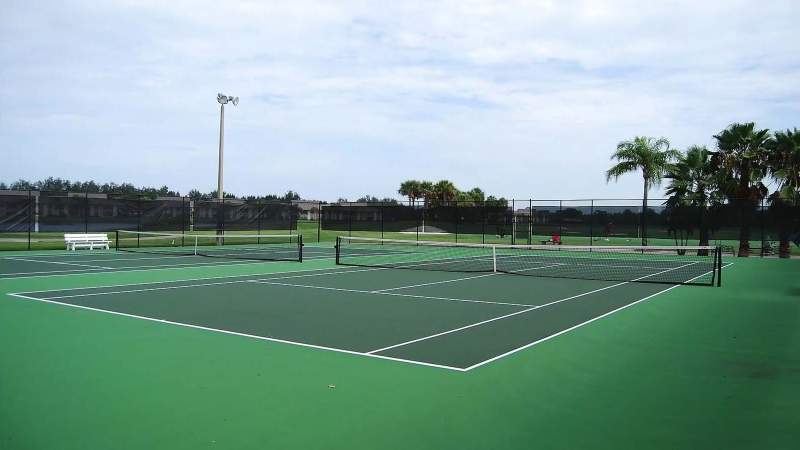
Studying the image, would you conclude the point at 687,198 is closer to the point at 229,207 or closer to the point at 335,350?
the point at 229,207

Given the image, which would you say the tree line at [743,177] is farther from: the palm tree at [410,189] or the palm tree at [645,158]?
the palm tree at [410,189]

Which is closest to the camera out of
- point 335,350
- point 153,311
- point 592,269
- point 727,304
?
point 335,350

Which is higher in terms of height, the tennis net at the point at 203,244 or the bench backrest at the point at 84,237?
the bench backrest at the point at 84,237

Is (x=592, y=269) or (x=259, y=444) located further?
(x=592, y=269)

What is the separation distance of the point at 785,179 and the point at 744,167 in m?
1.78

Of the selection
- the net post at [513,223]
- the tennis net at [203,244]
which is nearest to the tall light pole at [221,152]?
the tennis net at [203,244]

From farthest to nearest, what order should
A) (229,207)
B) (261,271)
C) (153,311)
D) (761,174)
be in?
1. (229,207)
2. (761,174)
3. (261,271)
4. (153,311)

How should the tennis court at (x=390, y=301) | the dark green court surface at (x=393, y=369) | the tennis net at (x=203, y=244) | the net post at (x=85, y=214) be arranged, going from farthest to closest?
the net post at (x=85, y=214)
the tennis net at (x=203, y=244)
the tennis court at (x=390, y=301)
the dark green court surface at (x=393, y=369)

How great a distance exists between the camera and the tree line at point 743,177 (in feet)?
79.9

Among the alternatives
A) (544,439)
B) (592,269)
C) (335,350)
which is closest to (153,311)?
(335,350)

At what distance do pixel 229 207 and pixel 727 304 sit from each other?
2470 cm

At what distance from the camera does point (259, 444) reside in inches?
166

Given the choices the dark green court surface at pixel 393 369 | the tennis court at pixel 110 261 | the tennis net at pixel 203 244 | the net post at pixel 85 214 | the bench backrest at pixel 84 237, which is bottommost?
the dark green court surface at pixel 393 369

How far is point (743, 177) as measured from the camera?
84.2 ft
